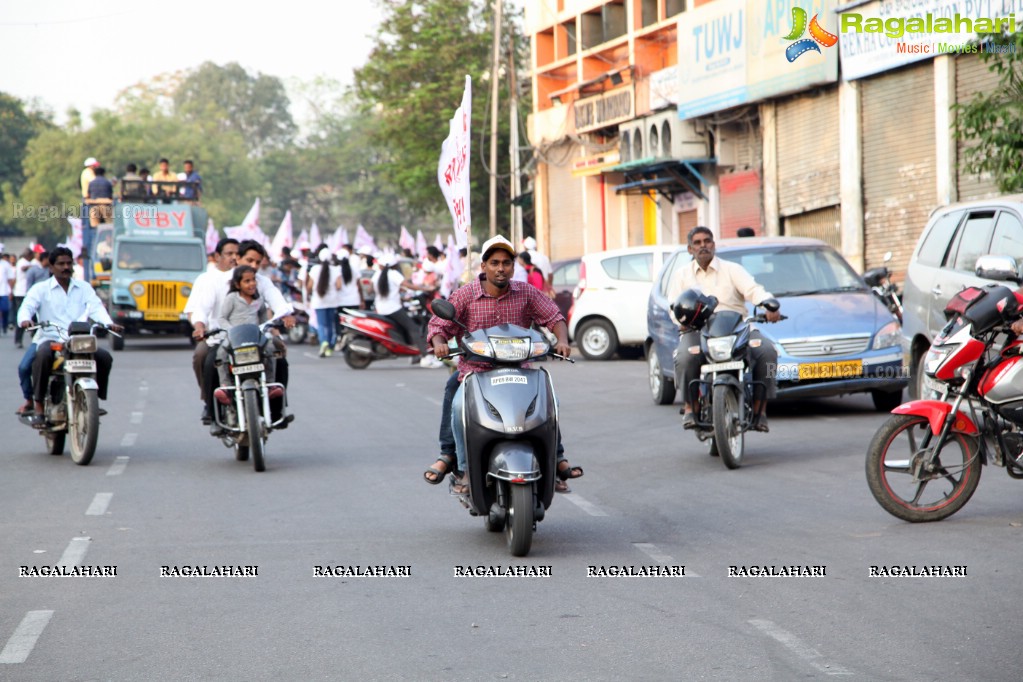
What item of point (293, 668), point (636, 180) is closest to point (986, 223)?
point (293, 668)

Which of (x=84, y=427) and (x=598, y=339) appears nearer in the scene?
(x=84, y=427)

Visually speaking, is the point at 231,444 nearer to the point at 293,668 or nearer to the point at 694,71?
the point at 293,668

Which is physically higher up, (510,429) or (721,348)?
(721,348)

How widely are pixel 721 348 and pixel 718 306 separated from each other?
1157 millimetres

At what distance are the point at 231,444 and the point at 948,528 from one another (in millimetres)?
5818

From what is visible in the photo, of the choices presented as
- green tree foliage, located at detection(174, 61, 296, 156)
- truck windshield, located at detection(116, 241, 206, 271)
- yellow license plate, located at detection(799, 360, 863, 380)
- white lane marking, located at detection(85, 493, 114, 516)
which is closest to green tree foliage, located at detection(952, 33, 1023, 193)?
yellow license plate, located at detection(799, 360, 863, 380)

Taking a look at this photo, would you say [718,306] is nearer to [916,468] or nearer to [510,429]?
[916,468]

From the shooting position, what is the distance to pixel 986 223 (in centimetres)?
1192

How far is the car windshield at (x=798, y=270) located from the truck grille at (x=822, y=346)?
105cm

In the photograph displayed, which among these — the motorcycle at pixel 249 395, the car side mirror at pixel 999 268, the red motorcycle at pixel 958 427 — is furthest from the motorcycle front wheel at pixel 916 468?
the motorcycle at pixel 249 395

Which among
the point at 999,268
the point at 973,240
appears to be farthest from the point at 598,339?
the point at 999,268

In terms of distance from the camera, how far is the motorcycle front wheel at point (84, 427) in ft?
37.8

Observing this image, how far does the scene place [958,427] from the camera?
26.7ft

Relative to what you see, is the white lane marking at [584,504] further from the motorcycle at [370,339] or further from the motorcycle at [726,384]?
the motorcycle at [370,339]
